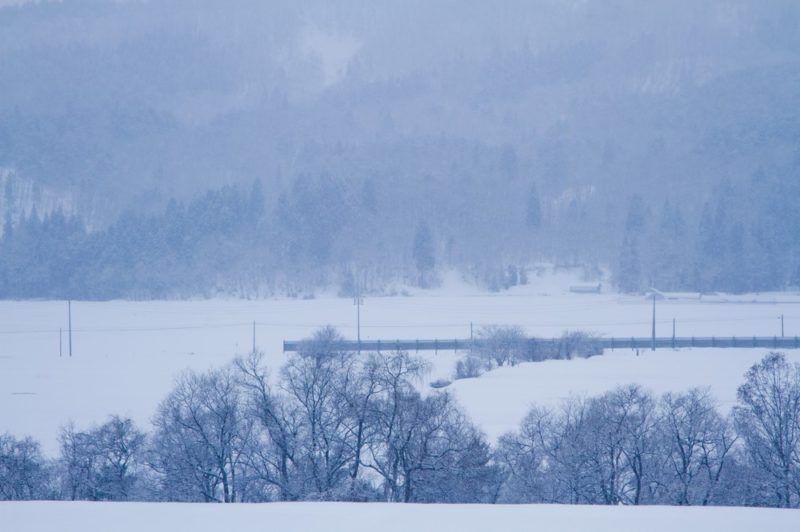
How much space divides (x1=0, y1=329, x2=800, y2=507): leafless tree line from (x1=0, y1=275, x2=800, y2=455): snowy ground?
4311mm

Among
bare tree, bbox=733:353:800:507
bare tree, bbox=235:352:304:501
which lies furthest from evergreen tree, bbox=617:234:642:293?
bare tree, bbox=235:352:304:501

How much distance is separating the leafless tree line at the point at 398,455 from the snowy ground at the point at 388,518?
22.4 ft

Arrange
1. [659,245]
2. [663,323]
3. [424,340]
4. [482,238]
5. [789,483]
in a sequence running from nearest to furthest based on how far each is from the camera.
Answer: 1. [789,483]
2. [424,340]
3. [663,323]
4. [659,245]
5. [482,238]

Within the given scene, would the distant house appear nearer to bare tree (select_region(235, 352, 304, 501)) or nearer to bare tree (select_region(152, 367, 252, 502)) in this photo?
bare tree (select_region(235, 352, 304, 501))

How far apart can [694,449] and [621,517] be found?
11.8 meters

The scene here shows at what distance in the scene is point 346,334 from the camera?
1911 inches

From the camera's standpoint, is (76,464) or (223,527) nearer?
(223,527)

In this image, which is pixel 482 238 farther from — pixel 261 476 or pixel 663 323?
pixel 261 476

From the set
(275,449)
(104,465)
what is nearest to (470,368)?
(275,449)

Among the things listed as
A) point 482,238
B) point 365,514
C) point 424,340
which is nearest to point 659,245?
point 482,238

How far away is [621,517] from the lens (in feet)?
20.1

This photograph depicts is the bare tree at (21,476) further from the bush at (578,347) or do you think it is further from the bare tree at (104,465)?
the bush at (578,347)

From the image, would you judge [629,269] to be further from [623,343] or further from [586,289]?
[623,343]

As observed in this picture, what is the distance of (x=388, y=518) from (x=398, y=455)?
8.54m
